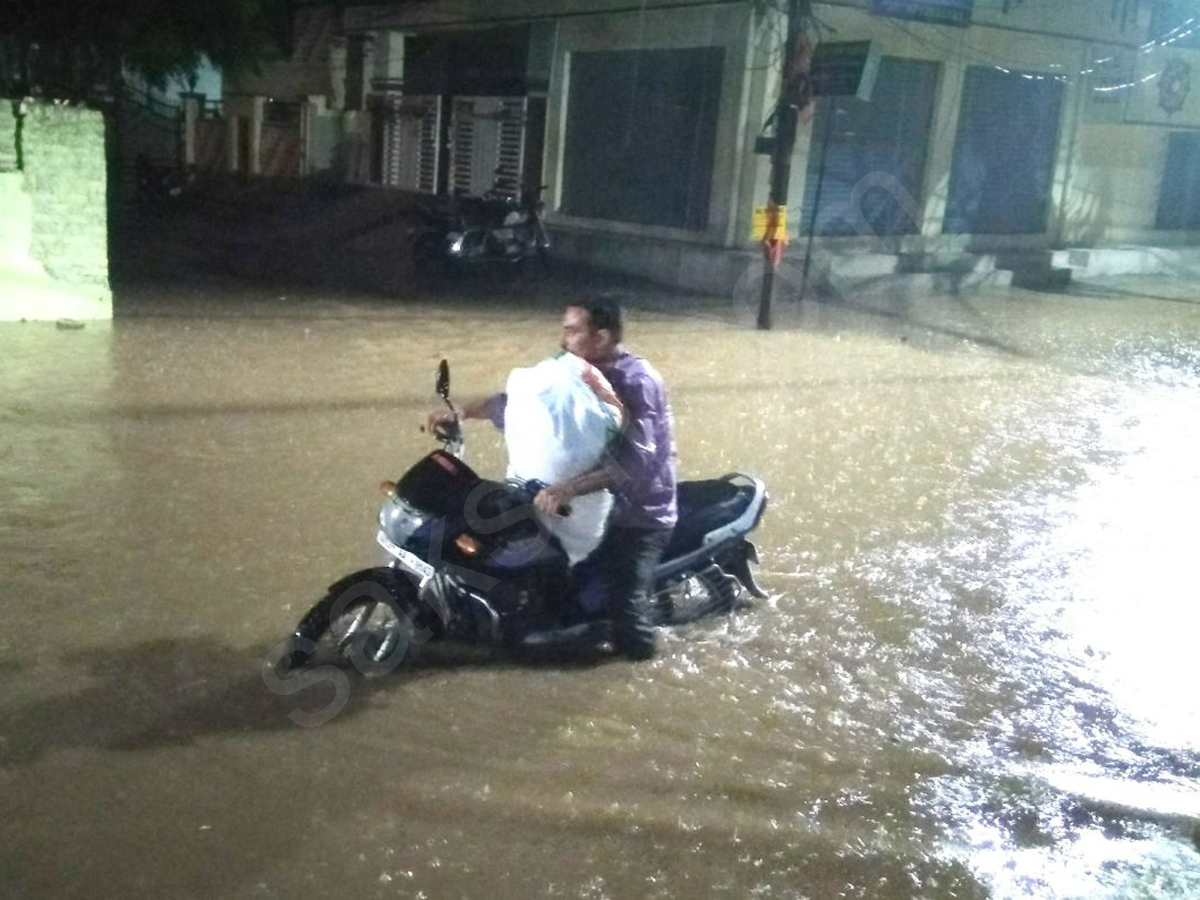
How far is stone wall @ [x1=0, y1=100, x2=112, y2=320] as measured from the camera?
467 inches

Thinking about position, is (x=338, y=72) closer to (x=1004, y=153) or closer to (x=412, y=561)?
(x=1004, y=153)

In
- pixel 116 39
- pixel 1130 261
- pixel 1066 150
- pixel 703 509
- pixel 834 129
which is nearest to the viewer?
pixel 703 509

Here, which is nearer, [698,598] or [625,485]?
[625,485]

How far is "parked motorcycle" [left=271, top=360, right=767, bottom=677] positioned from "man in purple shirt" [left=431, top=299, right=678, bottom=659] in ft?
0.39

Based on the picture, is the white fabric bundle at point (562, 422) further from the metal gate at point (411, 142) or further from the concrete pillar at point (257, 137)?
the concrete pillar at point (257, 137)

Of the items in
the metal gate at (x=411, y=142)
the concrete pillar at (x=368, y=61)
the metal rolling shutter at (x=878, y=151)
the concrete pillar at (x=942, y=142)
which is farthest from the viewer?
the concrete pillar at (x=368, y=61)

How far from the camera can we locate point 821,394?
10.8 meters

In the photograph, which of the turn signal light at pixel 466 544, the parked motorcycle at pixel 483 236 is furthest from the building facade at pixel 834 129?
the turn signal light at pixel 466 544

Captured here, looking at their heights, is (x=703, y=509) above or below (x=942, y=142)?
below

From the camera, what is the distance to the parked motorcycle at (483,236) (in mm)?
18266

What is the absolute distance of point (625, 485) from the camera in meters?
4.80

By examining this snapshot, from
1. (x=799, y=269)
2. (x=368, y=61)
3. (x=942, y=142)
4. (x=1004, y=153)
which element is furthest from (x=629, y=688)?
(x=368, y=61)

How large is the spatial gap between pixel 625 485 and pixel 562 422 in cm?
40

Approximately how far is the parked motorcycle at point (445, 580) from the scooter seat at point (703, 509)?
53 centimetres
